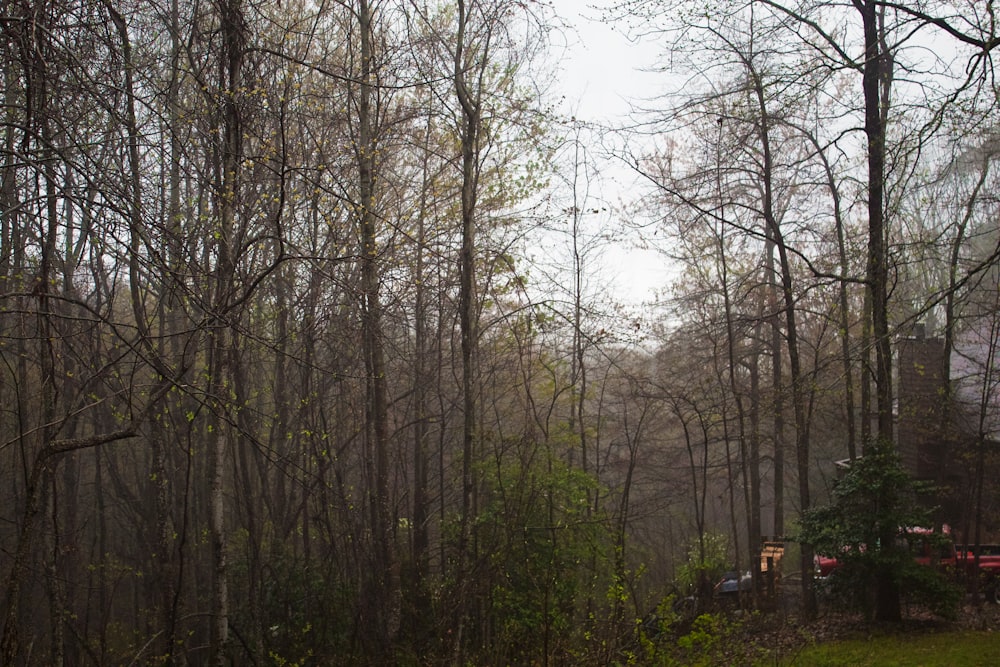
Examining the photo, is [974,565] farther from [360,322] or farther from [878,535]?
[360,322]

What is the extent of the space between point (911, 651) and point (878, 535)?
208 cm

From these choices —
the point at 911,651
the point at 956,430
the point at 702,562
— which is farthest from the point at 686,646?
the point at 956,430

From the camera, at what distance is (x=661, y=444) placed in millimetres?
26859

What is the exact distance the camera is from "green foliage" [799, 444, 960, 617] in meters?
11.3

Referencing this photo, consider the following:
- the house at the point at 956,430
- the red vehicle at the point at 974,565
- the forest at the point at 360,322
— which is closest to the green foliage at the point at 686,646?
the forest at the point at 360,322

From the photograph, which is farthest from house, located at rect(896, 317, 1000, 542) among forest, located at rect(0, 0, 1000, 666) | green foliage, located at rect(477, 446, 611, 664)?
green foliage, located at rect(477, 446, 611, 664)

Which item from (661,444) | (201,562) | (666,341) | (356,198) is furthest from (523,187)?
(661,444)

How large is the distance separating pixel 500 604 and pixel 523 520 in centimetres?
113

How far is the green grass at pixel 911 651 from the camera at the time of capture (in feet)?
28.2

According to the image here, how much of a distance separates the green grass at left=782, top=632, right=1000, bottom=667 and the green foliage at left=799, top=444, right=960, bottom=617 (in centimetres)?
71

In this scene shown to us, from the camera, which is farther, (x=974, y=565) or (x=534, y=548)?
(x=974, y=565)

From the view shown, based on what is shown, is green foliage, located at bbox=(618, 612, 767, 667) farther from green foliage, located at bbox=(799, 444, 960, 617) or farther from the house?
the house

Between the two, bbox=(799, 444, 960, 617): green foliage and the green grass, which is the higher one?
bbox=(799, 444, 960, 617): green foliage

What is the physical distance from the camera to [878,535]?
1148cm
